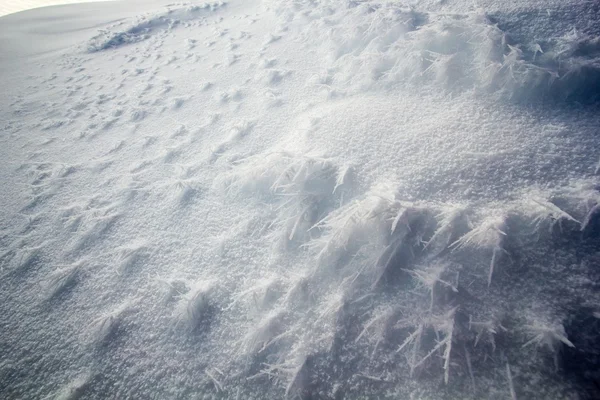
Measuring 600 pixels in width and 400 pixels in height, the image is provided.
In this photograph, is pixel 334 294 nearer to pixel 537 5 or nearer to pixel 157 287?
pixel 157 287

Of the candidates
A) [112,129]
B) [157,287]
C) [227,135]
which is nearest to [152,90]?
[112,129]

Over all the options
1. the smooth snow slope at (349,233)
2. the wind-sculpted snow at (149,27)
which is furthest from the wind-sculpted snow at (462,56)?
the wind-sculpted snow at (149,27)

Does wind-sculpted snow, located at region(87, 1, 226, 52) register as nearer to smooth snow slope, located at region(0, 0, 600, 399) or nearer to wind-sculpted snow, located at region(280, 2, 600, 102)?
smooth snow slope, located at region(0, 0, 600, 399)

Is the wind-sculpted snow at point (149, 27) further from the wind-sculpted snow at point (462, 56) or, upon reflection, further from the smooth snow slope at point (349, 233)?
the wind-sculpted snow at point (462, 56)

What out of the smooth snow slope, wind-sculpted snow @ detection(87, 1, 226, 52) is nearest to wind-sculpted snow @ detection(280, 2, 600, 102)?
the smooth snow slope

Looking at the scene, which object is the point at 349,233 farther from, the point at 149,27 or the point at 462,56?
the point at 149,27

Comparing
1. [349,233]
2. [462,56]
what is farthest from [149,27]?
[349,233]

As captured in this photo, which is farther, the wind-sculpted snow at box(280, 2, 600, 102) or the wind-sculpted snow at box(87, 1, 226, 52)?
the wind-sculpted snow at box(87, 1, 226, 52)

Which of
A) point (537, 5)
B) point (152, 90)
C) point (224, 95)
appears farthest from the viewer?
point (152, 90)
